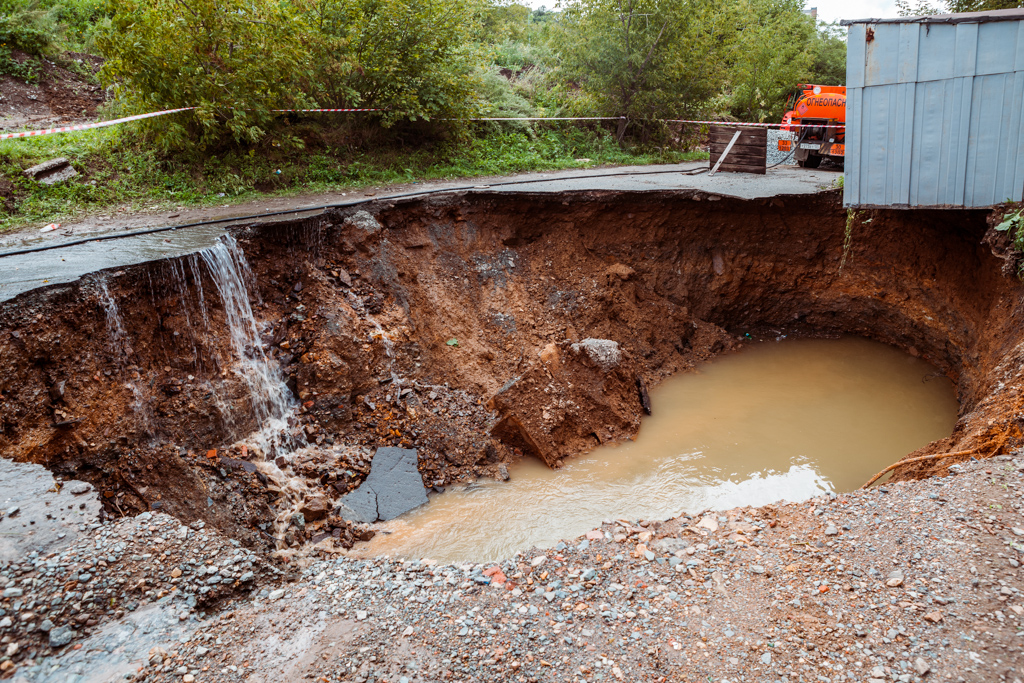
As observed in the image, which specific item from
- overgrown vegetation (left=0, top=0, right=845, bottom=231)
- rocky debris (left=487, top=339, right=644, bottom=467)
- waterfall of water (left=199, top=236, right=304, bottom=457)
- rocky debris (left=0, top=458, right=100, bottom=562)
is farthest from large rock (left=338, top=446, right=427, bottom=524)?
overgrown vegetation (left=0, top=0, right=845, bottom=231)

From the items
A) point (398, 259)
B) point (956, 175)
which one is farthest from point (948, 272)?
point (398, 259)

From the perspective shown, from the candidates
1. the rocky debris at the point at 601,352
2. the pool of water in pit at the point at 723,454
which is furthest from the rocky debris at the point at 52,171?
the rocky debris at the point at 601,352

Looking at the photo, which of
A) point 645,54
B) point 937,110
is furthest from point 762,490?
point 645,54

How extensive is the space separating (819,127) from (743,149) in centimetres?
237

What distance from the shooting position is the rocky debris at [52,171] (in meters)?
8.70

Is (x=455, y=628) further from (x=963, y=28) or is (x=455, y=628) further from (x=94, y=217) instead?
(x=963, y=28)

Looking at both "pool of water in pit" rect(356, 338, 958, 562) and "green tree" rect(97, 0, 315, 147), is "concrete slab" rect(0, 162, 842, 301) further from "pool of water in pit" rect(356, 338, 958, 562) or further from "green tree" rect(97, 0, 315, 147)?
"pool of water in pit" rect(356, 338, 958, 562)

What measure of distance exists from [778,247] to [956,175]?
3041mm

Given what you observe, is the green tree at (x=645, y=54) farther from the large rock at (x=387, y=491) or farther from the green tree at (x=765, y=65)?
the large rock at (x=387, y=491)

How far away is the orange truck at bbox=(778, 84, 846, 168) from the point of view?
1228 cm

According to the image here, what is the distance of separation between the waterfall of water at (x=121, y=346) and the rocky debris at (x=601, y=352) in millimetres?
4861

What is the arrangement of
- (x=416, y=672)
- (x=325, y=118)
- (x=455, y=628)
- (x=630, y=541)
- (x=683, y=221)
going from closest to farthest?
(x=416, y=672) → (x=455, y=628) → (x=630, y=541) → (x=683, y=221) → (x=325, y=118)

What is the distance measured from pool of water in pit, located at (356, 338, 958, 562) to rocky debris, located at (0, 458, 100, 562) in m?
2.41

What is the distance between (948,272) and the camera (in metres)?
8.90
